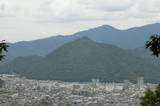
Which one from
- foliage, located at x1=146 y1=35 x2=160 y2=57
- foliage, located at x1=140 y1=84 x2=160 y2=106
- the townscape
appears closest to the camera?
foliage, located at x1=146 y1=35 x2=160 y2=57

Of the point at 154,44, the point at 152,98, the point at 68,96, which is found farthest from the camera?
the point at 68,96

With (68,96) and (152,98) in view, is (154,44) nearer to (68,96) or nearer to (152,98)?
(152,98)

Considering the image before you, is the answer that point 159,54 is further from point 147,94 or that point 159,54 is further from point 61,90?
point 61,90

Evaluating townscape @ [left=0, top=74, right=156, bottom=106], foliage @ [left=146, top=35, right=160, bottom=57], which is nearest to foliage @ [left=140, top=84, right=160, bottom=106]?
foliage @ [left=146, top=35, right=160, bottom=57]

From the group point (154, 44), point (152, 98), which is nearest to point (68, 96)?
point (152, 98)

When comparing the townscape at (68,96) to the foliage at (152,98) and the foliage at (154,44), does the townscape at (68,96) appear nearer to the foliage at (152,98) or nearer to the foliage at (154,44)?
the foliage at (152,98)

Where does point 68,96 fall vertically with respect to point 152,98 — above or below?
below

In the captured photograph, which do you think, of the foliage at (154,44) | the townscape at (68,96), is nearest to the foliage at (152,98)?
the foliage at (154,44)

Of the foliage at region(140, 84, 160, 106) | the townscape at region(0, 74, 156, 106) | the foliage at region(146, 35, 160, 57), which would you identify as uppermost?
the foliage at region(146, 35, 160, 57)

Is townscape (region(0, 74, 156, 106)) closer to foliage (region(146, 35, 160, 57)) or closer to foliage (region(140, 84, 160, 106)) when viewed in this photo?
foliage (region(140, 84, 160, 106))

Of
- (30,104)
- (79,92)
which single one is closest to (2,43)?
(30,104)

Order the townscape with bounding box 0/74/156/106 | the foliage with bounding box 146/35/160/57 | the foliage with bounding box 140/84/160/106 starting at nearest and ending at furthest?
the foliage with bounding box 146/35/160/57
the foliage with bounding box 140/84/160/106
the townscape with bounding box 0/74/156/106
